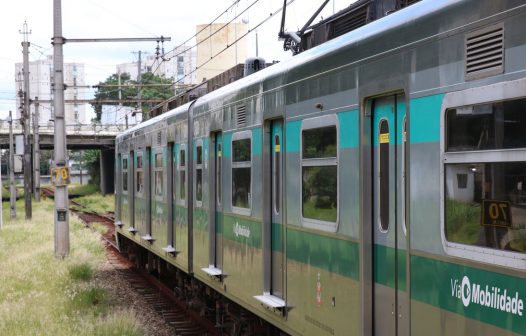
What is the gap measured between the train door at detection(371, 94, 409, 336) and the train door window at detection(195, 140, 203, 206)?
5.72 m

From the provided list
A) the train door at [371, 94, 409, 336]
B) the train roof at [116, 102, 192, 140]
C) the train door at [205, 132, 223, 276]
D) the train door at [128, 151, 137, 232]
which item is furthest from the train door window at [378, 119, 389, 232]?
the train door at [128, 151, 137, 232]

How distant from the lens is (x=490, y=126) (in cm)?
386

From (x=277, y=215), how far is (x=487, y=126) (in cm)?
373

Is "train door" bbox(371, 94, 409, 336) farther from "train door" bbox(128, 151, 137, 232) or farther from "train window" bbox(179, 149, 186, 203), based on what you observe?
"train door" bbox(128, 151, 137, 232)

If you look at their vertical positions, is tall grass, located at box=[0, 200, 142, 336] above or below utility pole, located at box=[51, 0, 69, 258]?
below

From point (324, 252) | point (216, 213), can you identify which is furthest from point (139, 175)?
point (324, 252)

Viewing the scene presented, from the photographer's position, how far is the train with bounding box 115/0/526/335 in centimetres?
378

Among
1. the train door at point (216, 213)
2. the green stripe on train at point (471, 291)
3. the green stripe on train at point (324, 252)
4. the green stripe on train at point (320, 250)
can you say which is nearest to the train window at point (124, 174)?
the train door at point (216, 213)

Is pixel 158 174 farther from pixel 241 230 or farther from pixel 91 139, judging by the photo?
pixel 91 139

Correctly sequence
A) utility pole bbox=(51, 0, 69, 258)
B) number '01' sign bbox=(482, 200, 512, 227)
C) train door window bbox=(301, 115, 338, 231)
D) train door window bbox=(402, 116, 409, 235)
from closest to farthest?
1. number '01' sign bbox=(482, 200, 512, 227)
2. train door window bbox=(402, 116, 409, 235)
3. train door window bbox=(301, 115, 338, 231)
4. utility pole bbox=(51, 0, 69, 258)

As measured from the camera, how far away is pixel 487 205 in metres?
3.87

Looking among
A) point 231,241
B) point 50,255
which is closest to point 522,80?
point 231,241

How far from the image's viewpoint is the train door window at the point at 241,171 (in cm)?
830

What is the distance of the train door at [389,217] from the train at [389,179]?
0.01 metres
